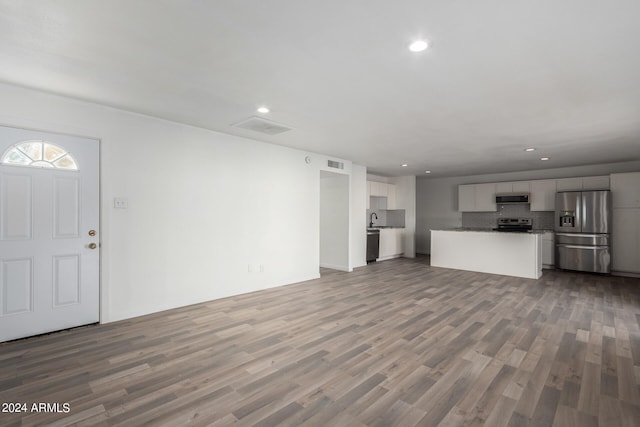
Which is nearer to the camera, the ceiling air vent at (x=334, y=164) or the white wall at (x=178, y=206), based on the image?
the white wall at (x=178, y=206)

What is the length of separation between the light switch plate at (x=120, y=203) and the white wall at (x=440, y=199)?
8658mm

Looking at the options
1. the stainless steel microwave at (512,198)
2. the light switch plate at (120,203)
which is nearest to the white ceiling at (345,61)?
the light switch plate at (120,203)

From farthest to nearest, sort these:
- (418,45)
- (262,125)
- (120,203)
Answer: (262,125)
(120,203)
(418,45)

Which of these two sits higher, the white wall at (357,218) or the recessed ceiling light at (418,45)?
the recessed ceiling light at (418,45)

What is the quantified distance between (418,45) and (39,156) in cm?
395

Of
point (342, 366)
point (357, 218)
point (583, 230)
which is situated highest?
point (357, 218)

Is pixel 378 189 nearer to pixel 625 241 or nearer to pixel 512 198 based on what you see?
pixel 512 198

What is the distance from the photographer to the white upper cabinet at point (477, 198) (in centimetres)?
848

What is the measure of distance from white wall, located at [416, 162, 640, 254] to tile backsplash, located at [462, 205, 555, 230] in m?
0.31

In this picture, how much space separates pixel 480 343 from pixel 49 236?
476 cm

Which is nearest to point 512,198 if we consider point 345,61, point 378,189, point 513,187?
point 513,187

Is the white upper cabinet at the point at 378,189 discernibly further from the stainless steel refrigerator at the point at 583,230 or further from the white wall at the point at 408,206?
the stainless steel refrigerator at the point at 583,230

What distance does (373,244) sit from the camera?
8.24 m

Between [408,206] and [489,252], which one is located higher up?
[408,206]
